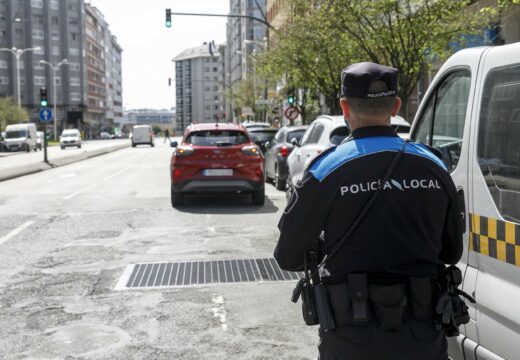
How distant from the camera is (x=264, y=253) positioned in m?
8.06

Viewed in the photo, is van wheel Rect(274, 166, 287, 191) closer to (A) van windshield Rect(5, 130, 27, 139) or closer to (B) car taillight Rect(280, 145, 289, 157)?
(B) car taillight Rect(280, 145, 289, 157)

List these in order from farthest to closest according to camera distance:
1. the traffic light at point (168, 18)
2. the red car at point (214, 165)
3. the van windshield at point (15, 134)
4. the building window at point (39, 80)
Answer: the building window at point (39, 80) → the van windshield at point (15, 134) → the traffic light at point (168, 18) → the red car at point (214, 165)

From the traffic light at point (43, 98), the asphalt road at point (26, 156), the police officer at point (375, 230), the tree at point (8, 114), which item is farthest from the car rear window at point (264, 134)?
the tree at point (8, 114)

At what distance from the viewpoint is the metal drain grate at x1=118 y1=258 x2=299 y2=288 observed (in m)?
6.62

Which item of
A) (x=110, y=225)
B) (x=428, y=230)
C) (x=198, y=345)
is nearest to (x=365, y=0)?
(x=110, y=225)

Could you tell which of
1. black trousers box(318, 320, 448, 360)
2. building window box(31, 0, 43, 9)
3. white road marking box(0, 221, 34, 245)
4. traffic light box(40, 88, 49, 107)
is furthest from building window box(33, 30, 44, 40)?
black trousers box(318, 320, 448, 360)

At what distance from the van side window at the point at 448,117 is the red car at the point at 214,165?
8.32m

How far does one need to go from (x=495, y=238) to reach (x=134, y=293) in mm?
3894

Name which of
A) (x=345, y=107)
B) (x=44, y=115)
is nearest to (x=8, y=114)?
(x=44, y=115)

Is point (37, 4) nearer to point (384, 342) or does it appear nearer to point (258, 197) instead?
point (258, 197)

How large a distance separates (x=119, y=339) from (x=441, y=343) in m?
3.08

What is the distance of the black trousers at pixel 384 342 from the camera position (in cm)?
221

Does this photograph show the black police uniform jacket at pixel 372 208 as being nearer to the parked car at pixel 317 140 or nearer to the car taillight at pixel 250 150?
the parked car at pixel 317 140

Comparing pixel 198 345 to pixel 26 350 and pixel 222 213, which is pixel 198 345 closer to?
pixel 26 350
